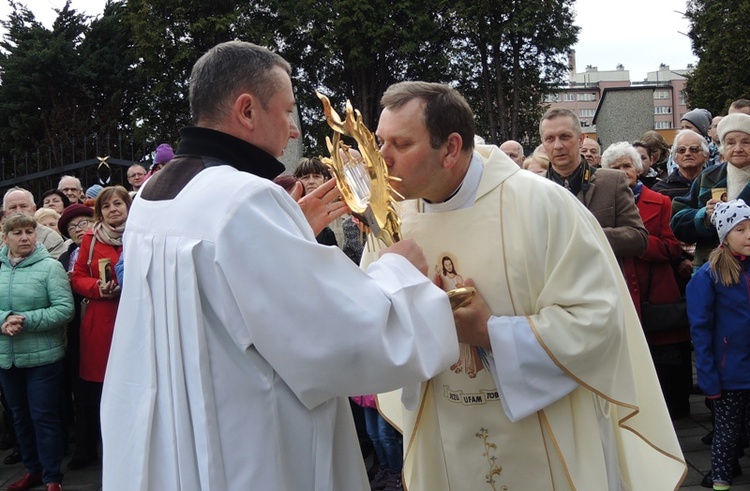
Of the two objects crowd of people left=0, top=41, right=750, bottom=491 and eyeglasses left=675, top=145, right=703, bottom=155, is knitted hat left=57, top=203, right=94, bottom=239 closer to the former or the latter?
crowd of people left=0, top=41, right=750, bottom=491

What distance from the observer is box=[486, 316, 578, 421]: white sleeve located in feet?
7.66

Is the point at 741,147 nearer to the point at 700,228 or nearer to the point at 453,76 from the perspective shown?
the point at 700,228

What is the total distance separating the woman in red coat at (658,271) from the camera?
5.21m

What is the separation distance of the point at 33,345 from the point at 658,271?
14.5ft

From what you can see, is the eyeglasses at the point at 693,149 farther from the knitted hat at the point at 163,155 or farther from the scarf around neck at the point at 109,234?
the knitted hat at the point at 163,155

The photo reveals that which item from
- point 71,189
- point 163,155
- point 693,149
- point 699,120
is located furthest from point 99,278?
point 699,120

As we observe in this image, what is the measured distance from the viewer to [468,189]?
262 centimetres

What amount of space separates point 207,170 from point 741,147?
3830 mm

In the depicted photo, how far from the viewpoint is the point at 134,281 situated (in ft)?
7.01

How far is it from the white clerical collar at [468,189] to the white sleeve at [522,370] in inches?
18.3

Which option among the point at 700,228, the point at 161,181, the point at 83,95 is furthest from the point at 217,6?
the point at 161,181

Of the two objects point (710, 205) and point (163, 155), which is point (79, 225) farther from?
point (710, 205)

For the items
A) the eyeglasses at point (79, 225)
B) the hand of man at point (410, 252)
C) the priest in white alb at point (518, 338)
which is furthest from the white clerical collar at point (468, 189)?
the eyeglasses at point (79, 225)

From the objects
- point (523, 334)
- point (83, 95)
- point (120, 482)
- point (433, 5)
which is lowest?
point (120, 482)
